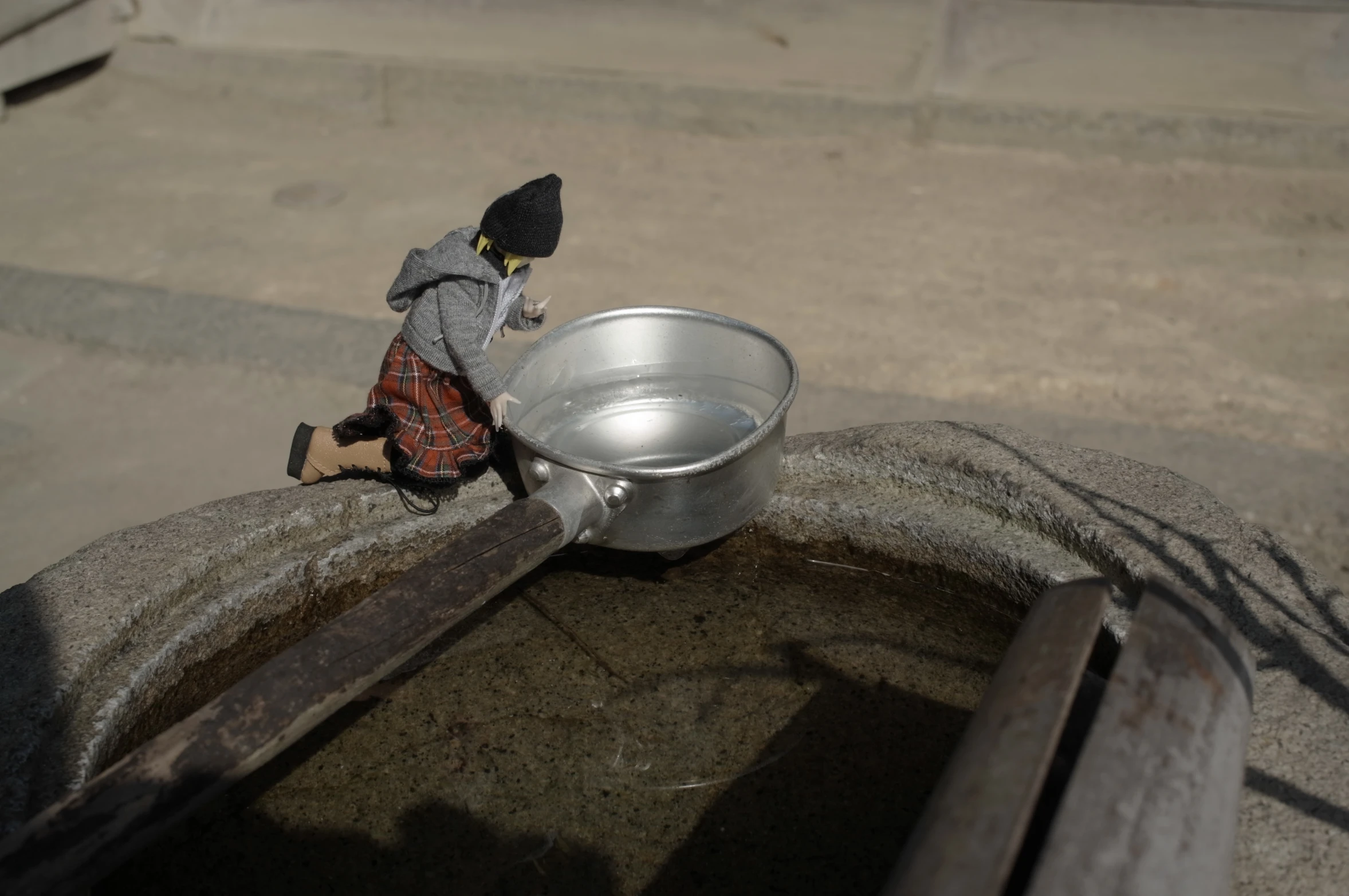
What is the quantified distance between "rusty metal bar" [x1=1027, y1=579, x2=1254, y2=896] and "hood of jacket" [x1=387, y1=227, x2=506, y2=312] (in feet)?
4.27

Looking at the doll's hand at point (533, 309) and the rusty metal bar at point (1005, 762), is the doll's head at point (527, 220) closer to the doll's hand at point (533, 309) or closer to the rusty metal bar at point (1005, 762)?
the doll's hand at point (533, 309)

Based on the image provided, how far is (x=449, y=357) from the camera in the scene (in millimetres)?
2227

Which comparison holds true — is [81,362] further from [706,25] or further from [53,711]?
[706,25]

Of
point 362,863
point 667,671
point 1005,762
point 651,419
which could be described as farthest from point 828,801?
point 651,419

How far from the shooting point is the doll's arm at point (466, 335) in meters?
2.10

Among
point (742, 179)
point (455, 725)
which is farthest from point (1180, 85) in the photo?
point (455, 725)

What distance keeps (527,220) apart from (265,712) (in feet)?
3.33

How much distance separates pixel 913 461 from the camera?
6.86 feet

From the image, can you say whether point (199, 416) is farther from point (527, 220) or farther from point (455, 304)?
point (527, 220)

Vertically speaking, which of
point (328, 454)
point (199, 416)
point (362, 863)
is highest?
point (328, 454)

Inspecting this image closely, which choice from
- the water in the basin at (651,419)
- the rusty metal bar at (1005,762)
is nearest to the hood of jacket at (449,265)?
the water in the basin at (651,419)

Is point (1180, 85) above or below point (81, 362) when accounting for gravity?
above

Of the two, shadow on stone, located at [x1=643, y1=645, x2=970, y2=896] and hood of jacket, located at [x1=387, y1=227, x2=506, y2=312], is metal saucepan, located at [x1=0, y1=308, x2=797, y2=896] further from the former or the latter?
shadow on stone, located at [x1=643, y1=645, x2=970, y2=896]

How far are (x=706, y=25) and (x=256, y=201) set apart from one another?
2.80m
